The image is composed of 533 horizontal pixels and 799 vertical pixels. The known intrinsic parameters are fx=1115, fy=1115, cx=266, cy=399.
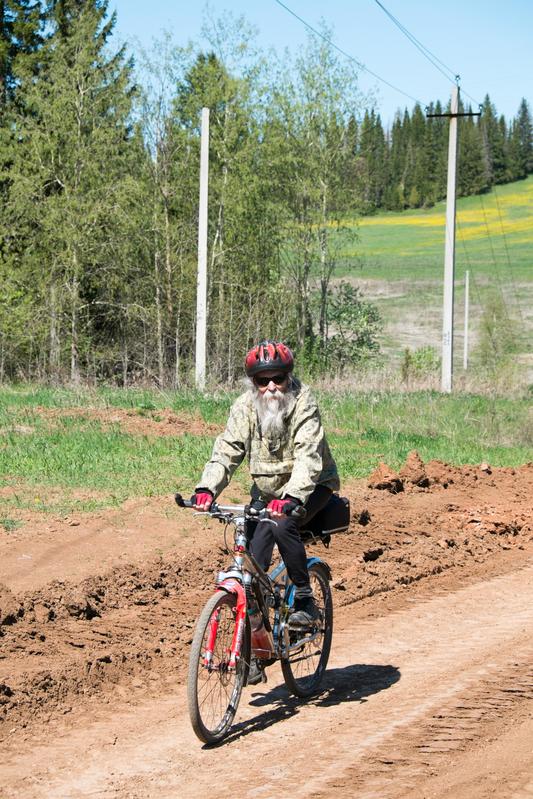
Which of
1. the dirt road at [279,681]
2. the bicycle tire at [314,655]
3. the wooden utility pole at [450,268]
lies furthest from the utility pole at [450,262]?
the bicycle tire at [314,655]

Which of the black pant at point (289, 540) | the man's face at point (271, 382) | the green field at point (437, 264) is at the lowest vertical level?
the black pant at point (289, 540)

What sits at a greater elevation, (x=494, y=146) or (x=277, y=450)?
(x=494, y=146)

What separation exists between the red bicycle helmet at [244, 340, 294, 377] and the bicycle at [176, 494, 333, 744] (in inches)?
34.0

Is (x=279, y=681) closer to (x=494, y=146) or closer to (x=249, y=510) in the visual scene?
(x=249, y=510)

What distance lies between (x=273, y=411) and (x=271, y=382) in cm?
18

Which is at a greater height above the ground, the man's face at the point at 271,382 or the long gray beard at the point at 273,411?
the man's face at the point at 271,382

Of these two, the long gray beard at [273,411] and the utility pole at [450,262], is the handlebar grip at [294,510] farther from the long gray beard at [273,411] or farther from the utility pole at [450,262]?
the utility pole at [450,262]

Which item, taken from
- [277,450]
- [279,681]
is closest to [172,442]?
[279,681]

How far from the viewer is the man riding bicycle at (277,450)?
661 cm

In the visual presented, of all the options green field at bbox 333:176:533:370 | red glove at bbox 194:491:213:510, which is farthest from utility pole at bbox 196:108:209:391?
red glove at bbox 194:491:213:510

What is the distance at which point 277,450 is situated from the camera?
6820 millimetres

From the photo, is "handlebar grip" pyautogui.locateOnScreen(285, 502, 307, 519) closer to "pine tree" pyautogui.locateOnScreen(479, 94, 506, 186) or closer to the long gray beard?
the long gray beard

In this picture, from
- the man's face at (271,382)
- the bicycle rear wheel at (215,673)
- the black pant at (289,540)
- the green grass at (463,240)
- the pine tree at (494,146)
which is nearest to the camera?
the bicycle rear wheel at (215,673)

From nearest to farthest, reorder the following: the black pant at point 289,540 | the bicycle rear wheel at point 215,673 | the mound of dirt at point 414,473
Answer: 1. the bicycle rear wheel at point 215,673
2. the black pant at point 289,540
3. the mound of dirt at point 414,473
